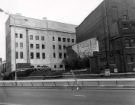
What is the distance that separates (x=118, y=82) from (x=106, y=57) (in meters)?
22.3

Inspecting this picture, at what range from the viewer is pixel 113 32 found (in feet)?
173

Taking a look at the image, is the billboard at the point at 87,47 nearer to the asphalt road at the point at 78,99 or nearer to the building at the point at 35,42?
the building at the point at 35,42

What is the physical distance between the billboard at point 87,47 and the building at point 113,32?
1.46 meters

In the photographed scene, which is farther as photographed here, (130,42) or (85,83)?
(130,42)

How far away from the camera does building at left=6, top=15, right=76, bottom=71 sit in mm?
74125

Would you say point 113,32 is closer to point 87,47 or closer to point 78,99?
point 87,47

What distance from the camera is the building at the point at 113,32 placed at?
44.7 m

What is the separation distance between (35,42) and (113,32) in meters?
33.8

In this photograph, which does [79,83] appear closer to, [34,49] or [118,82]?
[118,82]

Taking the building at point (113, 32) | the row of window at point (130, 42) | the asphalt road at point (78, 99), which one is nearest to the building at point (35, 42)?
the building at point (113, 32)

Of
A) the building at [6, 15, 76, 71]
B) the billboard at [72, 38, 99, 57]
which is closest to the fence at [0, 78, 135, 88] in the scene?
the billboard at [72, 38, 99, 57]


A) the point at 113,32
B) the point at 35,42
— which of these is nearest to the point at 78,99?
the point at 113,32

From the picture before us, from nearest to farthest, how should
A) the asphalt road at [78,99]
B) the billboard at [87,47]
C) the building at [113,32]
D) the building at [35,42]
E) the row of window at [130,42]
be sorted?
the asphalt road at [78,99]
the building at [113,32]
the row of window at [130,42]
the billboard at [87,47]
the building at [35,42]

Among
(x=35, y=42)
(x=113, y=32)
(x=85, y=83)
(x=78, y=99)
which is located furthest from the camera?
(x=35, y=42)
